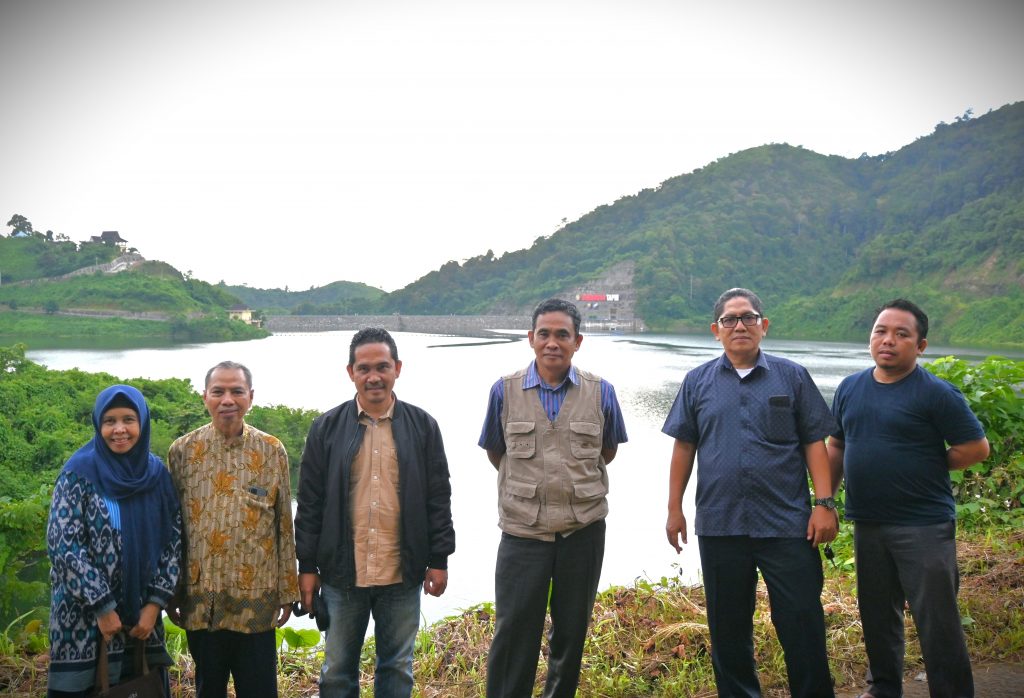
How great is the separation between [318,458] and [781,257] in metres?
80.7

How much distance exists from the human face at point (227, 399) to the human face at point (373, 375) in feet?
1.27

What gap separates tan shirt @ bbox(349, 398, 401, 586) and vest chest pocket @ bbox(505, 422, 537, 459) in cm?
44

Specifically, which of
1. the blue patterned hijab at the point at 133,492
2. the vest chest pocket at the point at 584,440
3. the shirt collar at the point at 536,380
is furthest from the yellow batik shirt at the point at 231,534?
the vest chest pocket at the point at 584,440

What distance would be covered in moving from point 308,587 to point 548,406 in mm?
1092

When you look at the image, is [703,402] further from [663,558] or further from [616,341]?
[616,341]

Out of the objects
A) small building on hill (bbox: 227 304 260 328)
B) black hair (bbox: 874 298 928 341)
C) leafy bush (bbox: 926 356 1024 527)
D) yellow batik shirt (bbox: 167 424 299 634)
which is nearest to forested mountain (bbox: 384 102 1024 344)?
small building on hill (bbox: 227 304 260 328)

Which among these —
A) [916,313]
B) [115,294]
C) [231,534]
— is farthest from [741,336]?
[115,294]

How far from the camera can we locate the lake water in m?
12.7

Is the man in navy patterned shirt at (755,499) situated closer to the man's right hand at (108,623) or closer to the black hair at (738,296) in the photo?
the black hair at (738,296)

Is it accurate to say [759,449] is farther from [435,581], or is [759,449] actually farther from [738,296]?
[435,581]

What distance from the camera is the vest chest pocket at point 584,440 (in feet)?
8.74

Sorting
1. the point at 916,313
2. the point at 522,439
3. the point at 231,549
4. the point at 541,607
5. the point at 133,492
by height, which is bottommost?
the point at 541,607

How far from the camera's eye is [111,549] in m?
2.26

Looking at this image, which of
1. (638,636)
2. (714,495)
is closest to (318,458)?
(714,495)
